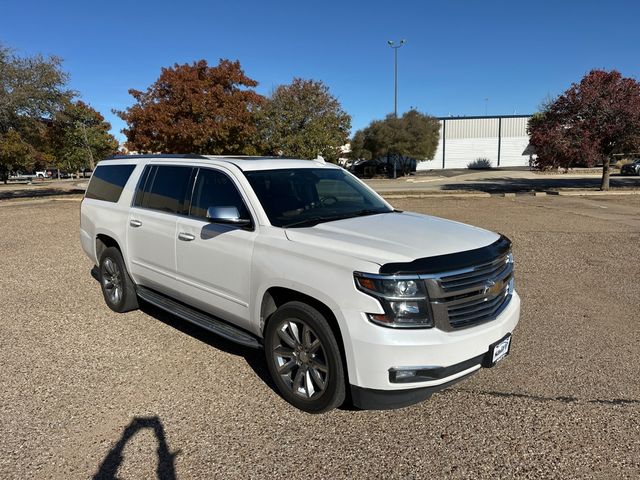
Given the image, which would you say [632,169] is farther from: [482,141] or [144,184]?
[144,184]

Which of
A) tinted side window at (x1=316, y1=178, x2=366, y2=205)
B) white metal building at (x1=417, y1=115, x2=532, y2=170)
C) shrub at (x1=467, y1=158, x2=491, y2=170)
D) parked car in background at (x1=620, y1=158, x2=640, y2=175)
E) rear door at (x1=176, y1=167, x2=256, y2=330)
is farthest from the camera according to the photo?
shrub at (x1=467, y1=158, x2=491, y2=170)

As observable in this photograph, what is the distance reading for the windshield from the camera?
12.9 ft

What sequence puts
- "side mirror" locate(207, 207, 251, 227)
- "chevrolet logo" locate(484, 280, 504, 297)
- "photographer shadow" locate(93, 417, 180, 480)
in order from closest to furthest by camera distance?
"photographer shadow" locate(93, 417, 180, 480)
"chevrolet logo" locate(484, 280, 504, 297)
"side mirror" locate(207, 207, 251, 227)

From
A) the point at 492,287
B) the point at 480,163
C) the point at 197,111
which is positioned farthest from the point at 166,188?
the point at 480,163

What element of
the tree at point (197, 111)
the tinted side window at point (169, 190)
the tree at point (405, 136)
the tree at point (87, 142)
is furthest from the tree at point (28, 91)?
A: the tree at point (405, 136)

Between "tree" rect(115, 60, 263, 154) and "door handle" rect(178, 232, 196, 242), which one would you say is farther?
"tree" rect(115, 60, 263, 154)

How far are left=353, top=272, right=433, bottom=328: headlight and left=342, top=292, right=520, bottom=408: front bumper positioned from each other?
0.16 ft

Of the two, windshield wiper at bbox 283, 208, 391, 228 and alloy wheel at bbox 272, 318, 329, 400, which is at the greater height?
windshield wiper at bbox 283, 208, 391, 228

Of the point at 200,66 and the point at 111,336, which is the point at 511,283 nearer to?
the point at 111,336

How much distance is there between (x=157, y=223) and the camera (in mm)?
4766

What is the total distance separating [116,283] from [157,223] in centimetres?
143

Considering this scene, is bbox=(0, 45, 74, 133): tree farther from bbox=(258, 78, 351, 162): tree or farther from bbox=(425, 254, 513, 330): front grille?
bbox=(425, 254, 513, 330): front grille

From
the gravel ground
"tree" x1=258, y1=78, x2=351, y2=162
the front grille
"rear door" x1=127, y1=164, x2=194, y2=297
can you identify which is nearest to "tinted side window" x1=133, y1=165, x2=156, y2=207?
"rear door" x1=127, y1=164, x2=194, y2=297

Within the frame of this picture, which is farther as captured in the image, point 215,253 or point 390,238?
point 215,253
